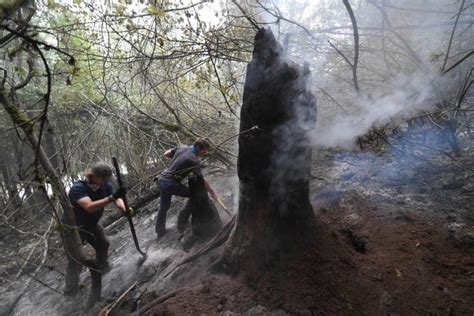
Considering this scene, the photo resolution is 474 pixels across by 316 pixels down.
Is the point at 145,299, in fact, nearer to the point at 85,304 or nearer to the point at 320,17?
the point at 85,304

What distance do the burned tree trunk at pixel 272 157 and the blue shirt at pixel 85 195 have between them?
2.49m

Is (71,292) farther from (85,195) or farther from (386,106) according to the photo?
(386,106)

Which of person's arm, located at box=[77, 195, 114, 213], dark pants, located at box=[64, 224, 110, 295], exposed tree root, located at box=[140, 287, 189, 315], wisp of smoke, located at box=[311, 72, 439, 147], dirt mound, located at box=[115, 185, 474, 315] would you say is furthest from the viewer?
dark pants, located at box=[64, 224, 110, 295]

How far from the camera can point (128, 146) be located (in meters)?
7.10

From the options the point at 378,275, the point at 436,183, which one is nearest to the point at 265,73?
the point at 378,275

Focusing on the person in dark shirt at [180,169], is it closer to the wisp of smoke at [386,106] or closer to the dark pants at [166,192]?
the dark pants at [166,192]

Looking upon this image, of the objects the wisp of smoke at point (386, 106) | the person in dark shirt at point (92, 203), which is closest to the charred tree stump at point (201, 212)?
the person in dark shirt at point (92, 203)

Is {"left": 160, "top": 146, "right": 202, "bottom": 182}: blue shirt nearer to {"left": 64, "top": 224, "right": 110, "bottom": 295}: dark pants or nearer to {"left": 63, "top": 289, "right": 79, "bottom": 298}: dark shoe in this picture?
{"left": 64, "top": 224, "right": 110, "bottom": 295}: dark pants

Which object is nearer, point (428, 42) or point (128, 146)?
point (428, 42)

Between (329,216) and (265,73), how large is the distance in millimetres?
1814

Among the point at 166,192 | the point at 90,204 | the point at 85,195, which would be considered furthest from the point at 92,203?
the point at 166,192

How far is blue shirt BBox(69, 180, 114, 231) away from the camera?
4152mm

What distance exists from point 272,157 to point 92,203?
8.72ft

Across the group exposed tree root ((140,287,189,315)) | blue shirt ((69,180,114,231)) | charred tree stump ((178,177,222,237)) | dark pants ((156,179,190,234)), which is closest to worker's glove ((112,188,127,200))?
blue shirt ((69,180,114,231))
